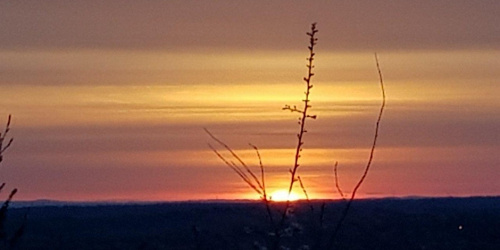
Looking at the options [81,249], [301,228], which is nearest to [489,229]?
[81,249]

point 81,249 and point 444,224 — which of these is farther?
point 444,224

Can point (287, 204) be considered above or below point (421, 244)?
above

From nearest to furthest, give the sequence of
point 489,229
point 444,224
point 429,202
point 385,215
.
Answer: point 489,229, point 444,224, point 385,215, point 429,202

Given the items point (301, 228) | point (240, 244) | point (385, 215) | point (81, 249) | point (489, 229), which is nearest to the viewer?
point (301, 228)

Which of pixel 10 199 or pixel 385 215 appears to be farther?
pixel 385 215

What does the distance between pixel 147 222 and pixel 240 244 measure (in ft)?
A: 94.1

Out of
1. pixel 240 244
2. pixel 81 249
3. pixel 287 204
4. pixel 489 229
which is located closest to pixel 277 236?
pixel 287 204

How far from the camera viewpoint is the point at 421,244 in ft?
200

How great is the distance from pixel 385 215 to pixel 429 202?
54.3 meters

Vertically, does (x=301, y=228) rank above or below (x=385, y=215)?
above

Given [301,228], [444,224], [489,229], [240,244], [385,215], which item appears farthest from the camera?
[385,215]

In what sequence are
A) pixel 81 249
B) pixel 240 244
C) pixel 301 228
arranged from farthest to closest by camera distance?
pixel 240 244 → pixel 81 249 → pixel 301 228

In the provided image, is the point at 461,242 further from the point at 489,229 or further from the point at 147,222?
the point at 147,222

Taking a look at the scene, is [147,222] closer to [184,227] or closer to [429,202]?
[184,227]
